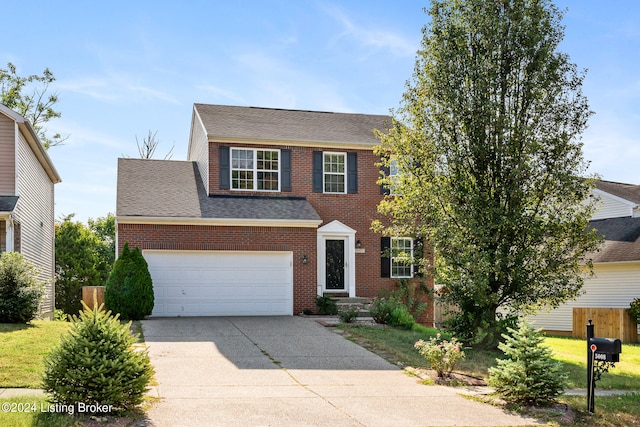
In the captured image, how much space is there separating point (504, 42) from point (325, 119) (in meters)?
11.9

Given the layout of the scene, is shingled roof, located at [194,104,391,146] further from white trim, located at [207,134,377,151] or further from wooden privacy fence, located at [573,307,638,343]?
wooden privacy fence, located at [573,307,638,343]

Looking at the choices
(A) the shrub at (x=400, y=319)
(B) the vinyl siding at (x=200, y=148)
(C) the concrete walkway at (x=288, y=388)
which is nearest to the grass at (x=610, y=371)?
(C) the concrete walkway at (x=288, y=388)

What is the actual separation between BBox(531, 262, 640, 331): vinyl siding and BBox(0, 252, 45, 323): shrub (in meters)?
16.4

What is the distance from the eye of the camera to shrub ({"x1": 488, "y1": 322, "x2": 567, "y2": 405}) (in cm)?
Answer: 1013

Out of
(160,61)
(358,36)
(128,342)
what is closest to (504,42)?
(358,36)

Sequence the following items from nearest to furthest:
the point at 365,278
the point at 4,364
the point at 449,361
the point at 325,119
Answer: the point at 4,364 < the point at 449,361 < the point at 365,278 < the point at 325,119

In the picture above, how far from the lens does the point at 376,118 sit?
27625mm

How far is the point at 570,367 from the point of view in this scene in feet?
46.8

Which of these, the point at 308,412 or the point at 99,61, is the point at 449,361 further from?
the point at 99,61

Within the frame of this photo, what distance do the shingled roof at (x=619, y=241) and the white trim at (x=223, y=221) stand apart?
10.2 meters

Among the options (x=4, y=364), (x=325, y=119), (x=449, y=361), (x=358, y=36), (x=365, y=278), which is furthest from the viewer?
(x=325, y=119)

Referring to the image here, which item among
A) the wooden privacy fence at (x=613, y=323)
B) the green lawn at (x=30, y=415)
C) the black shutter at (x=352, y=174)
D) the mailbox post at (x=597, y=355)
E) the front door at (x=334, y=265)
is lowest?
the wooden privacy fence at (x=613, y=323)

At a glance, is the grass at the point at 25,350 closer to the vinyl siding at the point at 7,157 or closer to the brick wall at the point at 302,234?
the vinyl siding at the point at 7,157

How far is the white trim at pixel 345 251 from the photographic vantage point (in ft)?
76.8
